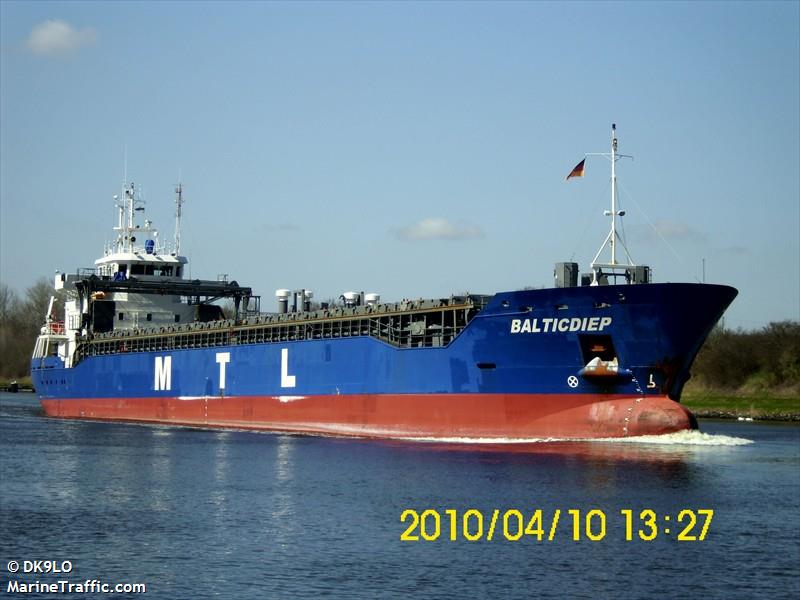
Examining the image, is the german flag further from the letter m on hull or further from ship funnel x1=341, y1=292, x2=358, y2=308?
the letter m on hull

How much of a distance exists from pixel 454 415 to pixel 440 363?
5.14ft

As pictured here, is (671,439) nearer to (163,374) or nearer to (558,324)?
(558,324)

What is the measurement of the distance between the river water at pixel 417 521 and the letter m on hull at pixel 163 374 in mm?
15874

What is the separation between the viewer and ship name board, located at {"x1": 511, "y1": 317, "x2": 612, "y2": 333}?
3133 cm

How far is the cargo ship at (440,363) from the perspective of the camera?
103 ft

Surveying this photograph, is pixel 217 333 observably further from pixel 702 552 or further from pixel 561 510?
pixel 702 552

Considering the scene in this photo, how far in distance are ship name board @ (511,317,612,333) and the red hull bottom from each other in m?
1.82

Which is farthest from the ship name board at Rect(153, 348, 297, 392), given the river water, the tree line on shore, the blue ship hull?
the tree line on shore

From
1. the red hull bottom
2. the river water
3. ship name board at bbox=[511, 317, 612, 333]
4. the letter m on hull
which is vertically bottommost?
the river water

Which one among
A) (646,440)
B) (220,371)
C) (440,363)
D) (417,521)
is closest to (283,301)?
(220,371)

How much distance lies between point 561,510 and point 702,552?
3.56 meters

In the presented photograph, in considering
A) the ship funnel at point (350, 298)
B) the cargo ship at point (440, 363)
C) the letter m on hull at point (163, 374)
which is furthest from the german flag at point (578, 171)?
the letter m on hull at point (163, 374)

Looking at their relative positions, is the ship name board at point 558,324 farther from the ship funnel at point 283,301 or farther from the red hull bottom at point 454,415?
the ship funnel at point 283,301

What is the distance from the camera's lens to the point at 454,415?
34.4 metres
